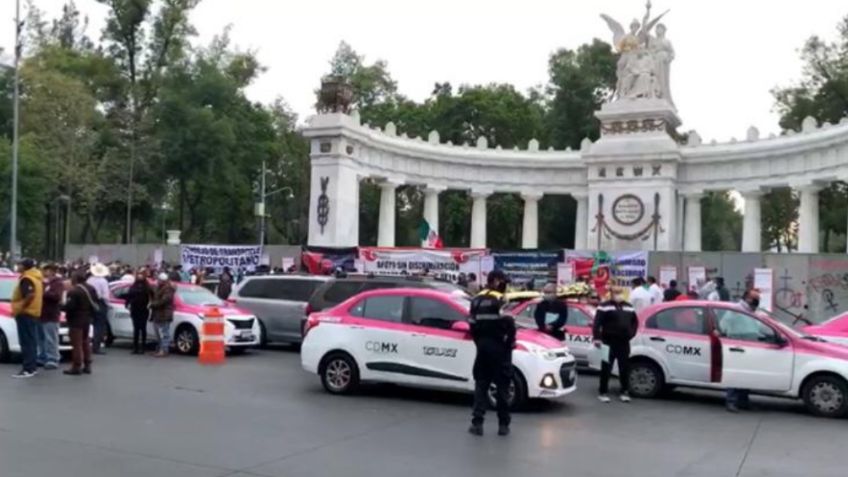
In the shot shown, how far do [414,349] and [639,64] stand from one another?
94.3 ft

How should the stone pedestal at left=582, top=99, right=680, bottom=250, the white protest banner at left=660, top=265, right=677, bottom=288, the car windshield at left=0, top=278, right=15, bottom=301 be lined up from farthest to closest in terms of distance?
the stone pedestal at left=582, top=99, right=680, bottom=250, the white protest banner at left=660, top=265, right=677, bottom=288, the car windshield at left=0, top=278, right=15, bottom=301

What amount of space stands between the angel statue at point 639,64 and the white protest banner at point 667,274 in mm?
15040

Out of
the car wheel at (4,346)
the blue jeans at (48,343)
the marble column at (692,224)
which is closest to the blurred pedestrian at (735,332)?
the blue jeans at (48,343)

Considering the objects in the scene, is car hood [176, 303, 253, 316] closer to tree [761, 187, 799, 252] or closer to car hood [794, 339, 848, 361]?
car hood [794, 339, 848, 361]

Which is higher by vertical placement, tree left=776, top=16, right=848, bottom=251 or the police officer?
tree left=776, top=16, right=848, bottom=251

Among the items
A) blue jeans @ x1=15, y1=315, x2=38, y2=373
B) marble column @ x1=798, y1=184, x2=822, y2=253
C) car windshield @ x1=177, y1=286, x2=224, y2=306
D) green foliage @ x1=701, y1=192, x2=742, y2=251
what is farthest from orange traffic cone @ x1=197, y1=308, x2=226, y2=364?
green foliage @ x1=701, y1=192, x2=742, y2=251

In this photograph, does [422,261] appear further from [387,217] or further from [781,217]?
[781,217]

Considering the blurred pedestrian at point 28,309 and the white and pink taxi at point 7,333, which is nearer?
the blurred pedestrian at point 28,309

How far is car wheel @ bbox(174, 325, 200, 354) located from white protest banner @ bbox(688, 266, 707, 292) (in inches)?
511

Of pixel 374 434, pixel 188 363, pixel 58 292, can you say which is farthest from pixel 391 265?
pixel 374 434

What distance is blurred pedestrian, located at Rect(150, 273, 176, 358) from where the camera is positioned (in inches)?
714

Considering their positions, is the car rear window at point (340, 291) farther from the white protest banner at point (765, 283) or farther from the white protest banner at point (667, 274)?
the white protest banner at point (765, 283)

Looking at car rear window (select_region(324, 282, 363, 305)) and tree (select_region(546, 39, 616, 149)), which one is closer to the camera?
car rear window (select_region(324, 282, 363, 305))

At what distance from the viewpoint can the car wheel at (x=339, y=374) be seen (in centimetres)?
1322
